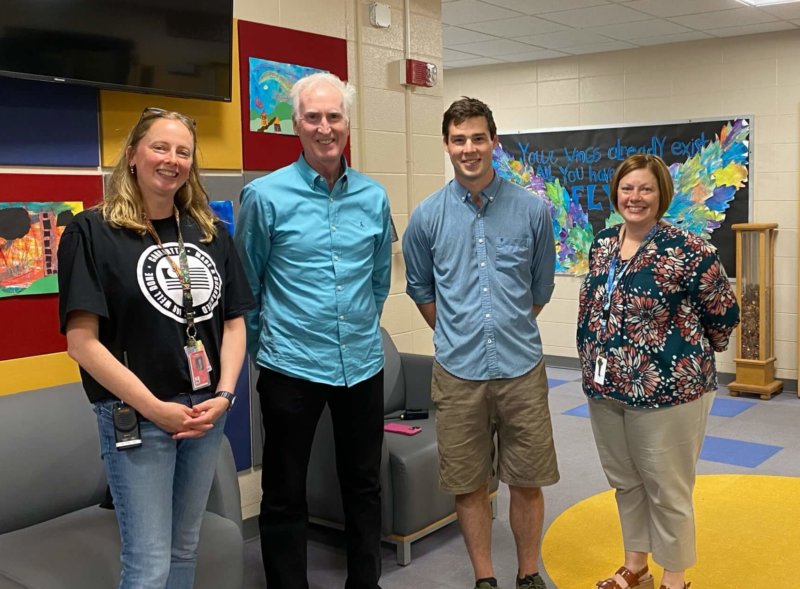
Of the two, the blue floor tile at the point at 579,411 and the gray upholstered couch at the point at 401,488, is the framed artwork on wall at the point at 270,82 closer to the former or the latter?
the gray upholstered couch at the point at 401,488

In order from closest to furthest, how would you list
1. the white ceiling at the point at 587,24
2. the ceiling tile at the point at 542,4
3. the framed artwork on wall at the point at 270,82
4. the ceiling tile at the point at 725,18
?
the framed artwork on wall at the point at 270,82, the ceiling tile at the point at 542,4, the white ceiling at the point at 587,24, the ceiling tile at the point at 725,18

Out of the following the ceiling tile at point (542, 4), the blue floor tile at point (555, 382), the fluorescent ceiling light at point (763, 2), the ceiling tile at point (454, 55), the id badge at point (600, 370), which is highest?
the ceiling tile at point (454, 55)

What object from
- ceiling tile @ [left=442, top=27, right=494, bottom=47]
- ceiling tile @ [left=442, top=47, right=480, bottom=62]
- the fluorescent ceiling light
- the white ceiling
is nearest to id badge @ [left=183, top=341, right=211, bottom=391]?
the white ceiling

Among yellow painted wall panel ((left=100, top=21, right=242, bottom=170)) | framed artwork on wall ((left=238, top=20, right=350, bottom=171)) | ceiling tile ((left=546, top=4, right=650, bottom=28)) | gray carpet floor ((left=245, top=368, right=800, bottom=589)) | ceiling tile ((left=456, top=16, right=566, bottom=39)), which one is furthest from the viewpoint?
ceiling tile ((left=456, top=16, right=566, bottom=39))

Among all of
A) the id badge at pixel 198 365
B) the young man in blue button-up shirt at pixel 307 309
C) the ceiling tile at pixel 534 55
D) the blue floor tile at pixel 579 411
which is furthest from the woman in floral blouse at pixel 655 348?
the ceiling tile at pixel 534 55

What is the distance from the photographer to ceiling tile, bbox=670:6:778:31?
17.6 ft

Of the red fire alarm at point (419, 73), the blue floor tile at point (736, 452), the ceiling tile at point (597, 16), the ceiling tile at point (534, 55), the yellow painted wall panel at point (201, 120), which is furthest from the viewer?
the ceiling tile at point (534, 55)

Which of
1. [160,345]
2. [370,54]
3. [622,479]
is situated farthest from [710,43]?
[160,345]

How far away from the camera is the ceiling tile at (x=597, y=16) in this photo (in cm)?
527

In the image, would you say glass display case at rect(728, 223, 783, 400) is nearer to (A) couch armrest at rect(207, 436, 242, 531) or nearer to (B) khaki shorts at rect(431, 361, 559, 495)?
(B) khaki shorts at rect(431, 361, 559, 495)

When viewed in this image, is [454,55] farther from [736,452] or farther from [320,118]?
[320,118]

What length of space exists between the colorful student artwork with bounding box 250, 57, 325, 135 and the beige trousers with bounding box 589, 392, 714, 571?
1.77 m

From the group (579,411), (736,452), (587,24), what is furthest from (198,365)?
(587,24)

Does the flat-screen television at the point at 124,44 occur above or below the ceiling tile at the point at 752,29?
below
